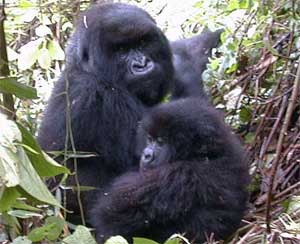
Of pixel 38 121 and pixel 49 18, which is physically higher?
pixel 49 18

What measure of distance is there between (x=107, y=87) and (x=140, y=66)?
0.19 meters

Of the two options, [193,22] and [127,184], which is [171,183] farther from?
[193,22]

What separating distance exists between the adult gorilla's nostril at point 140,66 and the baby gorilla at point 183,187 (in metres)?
0.54

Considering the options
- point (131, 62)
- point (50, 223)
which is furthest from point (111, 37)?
point (50, 223)

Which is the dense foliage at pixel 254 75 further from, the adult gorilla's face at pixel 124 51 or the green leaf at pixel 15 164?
the green leaf at pixel 15 164

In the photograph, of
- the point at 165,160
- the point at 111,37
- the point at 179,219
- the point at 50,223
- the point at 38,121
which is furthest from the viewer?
the point at 38,121

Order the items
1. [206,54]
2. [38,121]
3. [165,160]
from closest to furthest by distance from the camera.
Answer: [165,160]
[38,121]
[206,54]

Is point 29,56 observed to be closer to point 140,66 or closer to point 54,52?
point 54,52

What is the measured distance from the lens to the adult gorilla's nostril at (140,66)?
2889 mm

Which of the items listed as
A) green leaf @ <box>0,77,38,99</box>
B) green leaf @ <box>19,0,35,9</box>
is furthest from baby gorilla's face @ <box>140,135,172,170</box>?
green leaf @ <box>0,77,38,99</box>

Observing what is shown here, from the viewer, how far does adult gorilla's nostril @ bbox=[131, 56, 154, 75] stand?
289cm

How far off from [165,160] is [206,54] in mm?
1176

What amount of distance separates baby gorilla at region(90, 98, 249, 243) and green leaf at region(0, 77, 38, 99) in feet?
2.95

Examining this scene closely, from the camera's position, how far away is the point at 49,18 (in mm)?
3277
